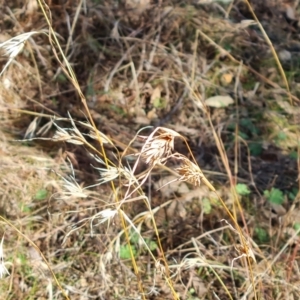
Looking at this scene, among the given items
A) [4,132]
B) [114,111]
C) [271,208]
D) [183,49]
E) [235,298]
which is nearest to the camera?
[235,298]

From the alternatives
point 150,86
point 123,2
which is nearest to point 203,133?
point 150,86

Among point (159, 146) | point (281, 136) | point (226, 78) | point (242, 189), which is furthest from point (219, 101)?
point (159, 146)

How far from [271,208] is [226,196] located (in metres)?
0.18

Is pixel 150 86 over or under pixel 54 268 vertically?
over

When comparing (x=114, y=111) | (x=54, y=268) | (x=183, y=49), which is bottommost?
(x=54, y=268)

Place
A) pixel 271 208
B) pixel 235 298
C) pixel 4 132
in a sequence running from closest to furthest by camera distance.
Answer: pixel 235 298, pixel 271 208, pixel 4 132

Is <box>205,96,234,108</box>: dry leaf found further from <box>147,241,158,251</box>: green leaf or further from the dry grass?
<box>147,241,158,251</box>: green leaf

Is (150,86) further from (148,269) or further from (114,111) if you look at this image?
(148,269)

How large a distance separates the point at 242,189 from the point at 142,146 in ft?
2.22

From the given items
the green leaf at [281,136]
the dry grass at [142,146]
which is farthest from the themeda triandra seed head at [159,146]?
the green leaf at [281,136]

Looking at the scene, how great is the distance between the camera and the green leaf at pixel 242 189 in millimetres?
2533

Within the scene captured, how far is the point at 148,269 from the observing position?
2287 millimetres

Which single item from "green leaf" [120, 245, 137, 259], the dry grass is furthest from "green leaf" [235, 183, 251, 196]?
"green leaf" [120, 245, 137, 259]

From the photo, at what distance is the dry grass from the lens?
7.34 feet
